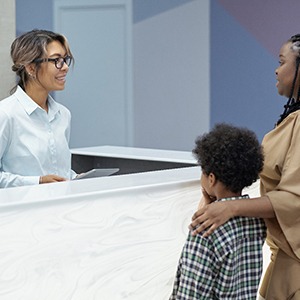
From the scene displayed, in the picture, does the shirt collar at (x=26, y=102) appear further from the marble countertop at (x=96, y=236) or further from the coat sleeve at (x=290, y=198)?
the coat sleeve at (x=290, y=198)

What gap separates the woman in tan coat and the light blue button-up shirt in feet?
2.69

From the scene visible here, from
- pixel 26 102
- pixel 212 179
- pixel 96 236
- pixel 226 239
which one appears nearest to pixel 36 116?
pixel 26 102

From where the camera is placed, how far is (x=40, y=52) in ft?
7.98

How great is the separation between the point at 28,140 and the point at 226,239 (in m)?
0.95

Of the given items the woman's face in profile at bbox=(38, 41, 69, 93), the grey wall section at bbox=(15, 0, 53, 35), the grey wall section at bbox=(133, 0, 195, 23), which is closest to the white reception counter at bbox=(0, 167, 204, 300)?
the woman's face in profile at bbox=(38, 41, 69, 93)

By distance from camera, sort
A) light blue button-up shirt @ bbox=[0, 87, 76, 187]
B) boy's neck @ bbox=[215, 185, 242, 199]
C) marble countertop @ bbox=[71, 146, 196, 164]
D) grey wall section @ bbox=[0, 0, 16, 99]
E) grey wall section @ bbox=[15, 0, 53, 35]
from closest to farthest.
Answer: boy's neck @ bbox=[215, 185, 242, 199] → light blue button-up shirt @ bbox=[0, 87, 76, 187] → marble countertop @ bbox=[71, 146, 196, 164] → grey wall section @ bbox=[0, 0, 16, 99] → grey wall section @ bbox=[15, 0, 53, 35]

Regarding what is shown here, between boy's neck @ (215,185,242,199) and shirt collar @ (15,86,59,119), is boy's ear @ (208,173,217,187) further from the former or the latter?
shirt collar @ (15,86,59,119)

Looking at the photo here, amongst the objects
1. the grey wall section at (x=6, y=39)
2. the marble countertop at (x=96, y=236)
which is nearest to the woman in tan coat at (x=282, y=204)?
the marble countertop at (x=96, y=236)

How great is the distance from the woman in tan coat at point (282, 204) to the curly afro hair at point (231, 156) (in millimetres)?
59

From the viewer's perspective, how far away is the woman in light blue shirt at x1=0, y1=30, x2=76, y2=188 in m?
2.34

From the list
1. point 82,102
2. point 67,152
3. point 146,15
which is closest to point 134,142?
point 82,102

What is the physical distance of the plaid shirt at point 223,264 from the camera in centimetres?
162

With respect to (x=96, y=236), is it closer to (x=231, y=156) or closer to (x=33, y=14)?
(x=231, y=156)

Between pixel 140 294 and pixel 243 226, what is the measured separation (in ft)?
1.31
